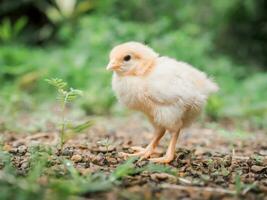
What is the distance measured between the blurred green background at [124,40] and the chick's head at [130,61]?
2.15 m

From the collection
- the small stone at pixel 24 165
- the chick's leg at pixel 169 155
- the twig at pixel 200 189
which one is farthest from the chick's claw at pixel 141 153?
the twig at pixel 200 189

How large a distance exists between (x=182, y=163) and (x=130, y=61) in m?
0.78

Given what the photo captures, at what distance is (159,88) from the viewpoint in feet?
11.4

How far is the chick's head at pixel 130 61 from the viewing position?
3678 millimetres

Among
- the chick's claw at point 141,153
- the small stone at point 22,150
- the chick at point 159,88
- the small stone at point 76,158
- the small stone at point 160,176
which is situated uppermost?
the chick at point 159,88

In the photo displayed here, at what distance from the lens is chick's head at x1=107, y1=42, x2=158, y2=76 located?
3.68 m

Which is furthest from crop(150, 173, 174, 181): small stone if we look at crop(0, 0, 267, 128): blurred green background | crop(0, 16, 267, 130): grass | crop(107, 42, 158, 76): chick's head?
crop(0, 16, 267, 130): grass

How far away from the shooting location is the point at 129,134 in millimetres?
5219

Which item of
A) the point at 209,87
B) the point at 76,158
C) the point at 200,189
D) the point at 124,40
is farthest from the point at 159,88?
the point at 124,40

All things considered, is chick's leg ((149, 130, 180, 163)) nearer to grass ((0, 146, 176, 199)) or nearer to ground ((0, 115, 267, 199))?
ground ((0, 115, 267, 199))

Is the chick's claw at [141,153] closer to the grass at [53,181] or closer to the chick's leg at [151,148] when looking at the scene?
the chick's leg at [151,148]

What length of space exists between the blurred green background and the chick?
218 centimetres

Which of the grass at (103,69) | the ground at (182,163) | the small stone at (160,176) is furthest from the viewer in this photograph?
the grass at (103,69)

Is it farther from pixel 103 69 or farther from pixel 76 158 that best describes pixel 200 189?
pixel 103 69
